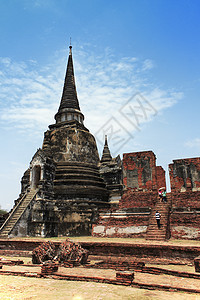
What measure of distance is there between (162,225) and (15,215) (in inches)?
312

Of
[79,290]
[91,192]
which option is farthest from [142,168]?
[79,290]

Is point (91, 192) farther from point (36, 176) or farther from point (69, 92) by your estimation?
point (69, 92)

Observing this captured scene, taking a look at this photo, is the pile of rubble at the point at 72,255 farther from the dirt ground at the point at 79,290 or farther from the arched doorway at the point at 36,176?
the arched doorway at the point at 36,176

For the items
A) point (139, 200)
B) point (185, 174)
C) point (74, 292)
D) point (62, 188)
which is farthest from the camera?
point (185, 174)

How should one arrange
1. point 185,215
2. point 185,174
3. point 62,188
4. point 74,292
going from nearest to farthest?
point 74,292, point 185,215, point 62,188, point 185,174

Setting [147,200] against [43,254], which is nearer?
[43,254]

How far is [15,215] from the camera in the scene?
14234 mm

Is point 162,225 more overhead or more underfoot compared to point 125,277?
more overhead

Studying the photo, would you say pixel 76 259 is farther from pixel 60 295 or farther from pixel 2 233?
pixel 2 233

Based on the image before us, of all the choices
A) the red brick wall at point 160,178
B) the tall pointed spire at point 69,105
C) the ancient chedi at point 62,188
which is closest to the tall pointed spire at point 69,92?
the tall pointed spire at point 69,105

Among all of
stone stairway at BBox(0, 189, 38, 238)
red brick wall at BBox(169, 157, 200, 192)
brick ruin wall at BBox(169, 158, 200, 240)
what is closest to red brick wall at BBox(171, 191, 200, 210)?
brick ruin wall at BBox(169, 158, 200, 240)

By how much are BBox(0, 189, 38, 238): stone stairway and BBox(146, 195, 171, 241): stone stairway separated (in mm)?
6858

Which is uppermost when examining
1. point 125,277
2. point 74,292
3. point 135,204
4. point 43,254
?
point 135,204

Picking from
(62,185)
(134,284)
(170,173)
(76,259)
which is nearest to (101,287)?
(134,284)
